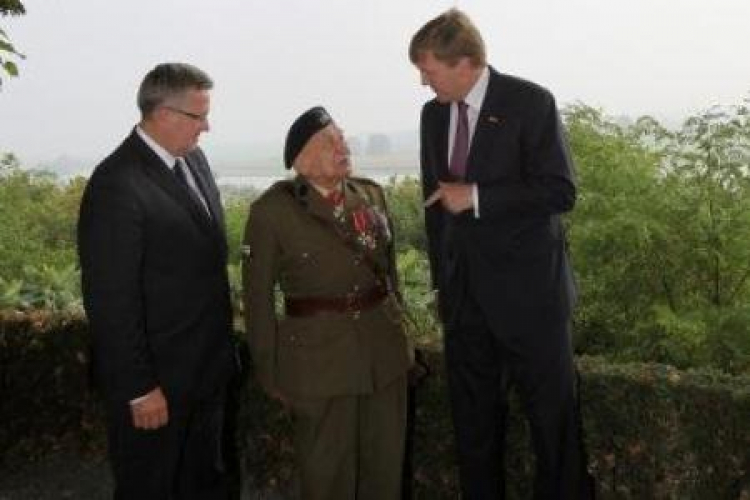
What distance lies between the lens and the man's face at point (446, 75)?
3680mm

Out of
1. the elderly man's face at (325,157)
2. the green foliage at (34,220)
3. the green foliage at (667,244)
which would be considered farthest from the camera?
the green foliage at (34,220)

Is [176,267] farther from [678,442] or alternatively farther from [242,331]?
[678,442]

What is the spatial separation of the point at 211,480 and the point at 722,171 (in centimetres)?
435

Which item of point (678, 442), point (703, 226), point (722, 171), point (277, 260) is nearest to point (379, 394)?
point (277, 260)

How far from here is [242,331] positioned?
5.46 metres

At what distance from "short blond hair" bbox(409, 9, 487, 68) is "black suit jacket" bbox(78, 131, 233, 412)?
3.68ft

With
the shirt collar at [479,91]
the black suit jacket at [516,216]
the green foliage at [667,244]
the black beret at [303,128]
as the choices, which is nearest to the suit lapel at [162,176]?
the black beret at [303,128]

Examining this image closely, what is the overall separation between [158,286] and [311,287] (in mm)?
607

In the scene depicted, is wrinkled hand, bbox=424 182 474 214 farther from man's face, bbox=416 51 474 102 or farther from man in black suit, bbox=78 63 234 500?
man in black suit, bbox=78 63 234 500

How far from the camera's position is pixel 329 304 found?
3828 mm

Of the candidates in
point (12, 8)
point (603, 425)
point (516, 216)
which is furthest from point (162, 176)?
point (12, 8)

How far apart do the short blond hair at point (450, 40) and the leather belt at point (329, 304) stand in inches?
39.0

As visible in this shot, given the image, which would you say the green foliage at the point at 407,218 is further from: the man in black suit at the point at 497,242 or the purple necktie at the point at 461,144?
the purple necktie at the point at 461,144

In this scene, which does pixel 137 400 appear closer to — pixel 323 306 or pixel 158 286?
pixel 158 286
